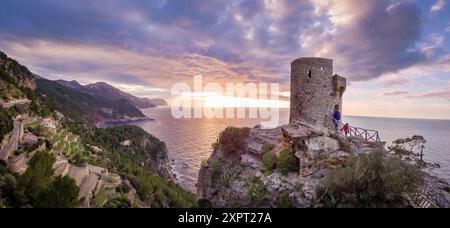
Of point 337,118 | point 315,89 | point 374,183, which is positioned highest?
point 315,89

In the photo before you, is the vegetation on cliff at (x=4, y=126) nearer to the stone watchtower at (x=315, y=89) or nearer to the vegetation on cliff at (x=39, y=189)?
the vegetation on cliff at (x=39, y=189)

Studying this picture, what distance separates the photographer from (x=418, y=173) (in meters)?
9.08

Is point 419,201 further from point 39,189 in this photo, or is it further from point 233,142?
point 233,142

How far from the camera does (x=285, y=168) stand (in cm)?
1472

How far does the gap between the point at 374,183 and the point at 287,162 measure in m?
5.81

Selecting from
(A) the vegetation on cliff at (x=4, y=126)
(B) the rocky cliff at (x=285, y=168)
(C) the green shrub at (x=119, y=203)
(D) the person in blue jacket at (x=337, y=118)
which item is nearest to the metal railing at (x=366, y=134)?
(B) the rocky cliff at (x=285, y=168)

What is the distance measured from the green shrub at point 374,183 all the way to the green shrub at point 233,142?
10.7 m

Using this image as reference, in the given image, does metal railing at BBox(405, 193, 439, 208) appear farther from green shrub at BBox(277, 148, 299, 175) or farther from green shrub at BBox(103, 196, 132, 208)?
green shrub at BBox(103, 196, 132, 208)

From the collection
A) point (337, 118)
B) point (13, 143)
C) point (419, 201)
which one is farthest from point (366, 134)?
point (13, 143)

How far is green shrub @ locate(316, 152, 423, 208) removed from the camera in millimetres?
8914

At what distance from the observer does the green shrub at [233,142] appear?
20578mm
